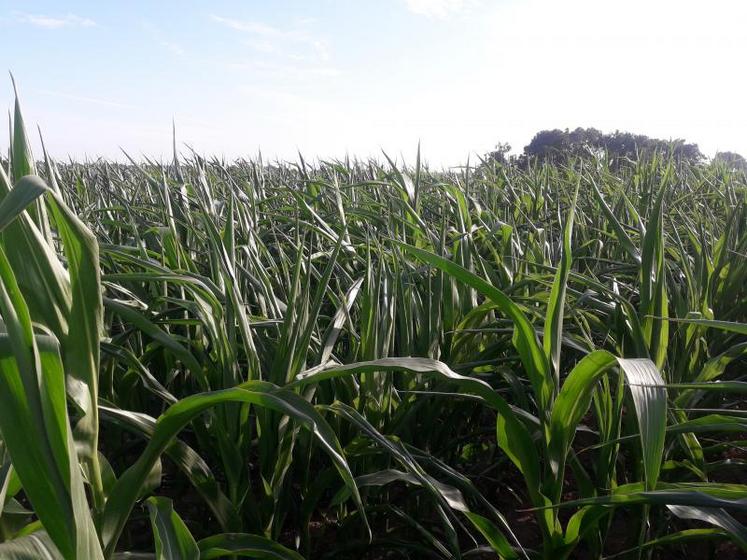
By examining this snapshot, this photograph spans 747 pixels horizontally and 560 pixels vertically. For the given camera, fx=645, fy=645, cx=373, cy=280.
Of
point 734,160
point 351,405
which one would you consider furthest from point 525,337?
point 734,160

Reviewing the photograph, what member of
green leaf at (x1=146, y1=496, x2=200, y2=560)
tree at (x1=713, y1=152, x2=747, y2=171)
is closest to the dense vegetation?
green leaf at (x1=146, y1=496, x2=200, y2=560)

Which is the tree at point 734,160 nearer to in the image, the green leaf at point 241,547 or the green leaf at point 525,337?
the green leaf at point 525,337

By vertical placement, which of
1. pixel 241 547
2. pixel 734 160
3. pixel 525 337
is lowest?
pixel 241 547

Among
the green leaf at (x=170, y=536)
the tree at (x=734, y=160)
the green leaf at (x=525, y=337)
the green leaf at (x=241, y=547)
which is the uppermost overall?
the tree at (x=734, y=160)

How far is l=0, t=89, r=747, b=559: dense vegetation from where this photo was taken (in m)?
0.50

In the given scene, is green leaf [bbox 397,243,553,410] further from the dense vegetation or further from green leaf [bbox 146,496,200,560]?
green leaf [bbox 146,496,200,560]

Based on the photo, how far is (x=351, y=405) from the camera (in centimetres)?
83

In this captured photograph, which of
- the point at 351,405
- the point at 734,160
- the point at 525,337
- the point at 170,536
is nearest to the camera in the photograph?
the point at 170,536

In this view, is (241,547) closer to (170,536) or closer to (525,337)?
(170,536)

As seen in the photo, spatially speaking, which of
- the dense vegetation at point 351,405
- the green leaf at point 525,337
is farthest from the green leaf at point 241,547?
the green leaf at point 525,337

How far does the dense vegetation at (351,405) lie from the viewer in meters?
0.50

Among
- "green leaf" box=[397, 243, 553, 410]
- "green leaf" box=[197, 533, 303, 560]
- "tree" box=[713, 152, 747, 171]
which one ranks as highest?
"tree" box=[713, 152, 747, 171]

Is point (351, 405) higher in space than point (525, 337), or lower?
lower

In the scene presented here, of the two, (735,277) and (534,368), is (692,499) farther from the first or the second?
(735,277)
